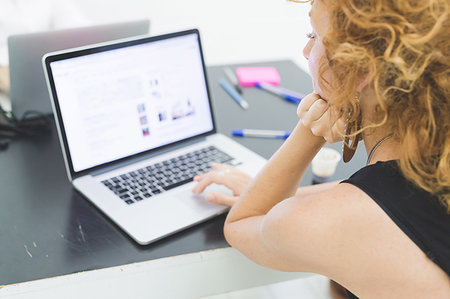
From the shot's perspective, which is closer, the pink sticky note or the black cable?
the black cable

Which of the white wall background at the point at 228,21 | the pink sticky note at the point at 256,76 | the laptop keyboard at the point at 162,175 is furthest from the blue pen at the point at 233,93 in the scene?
the white wall background at the point at 228,21

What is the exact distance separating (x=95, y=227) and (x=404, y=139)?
0.60 m

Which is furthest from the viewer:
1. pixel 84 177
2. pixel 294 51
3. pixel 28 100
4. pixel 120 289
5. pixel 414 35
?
pixel 294 51

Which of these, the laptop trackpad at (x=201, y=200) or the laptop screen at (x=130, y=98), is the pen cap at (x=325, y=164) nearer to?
the laptop trackpad at (x=201, y=200)

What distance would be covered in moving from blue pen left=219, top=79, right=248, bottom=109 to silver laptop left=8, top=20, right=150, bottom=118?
36 cm

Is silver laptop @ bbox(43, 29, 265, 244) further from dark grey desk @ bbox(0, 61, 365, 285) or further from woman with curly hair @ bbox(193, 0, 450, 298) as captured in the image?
woman with curly hair @ bbox(193, 0, 450, 298)

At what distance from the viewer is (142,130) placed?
3.89 ft

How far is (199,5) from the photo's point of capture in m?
3.29

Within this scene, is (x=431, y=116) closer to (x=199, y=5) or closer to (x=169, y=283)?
(x=169, y=283)

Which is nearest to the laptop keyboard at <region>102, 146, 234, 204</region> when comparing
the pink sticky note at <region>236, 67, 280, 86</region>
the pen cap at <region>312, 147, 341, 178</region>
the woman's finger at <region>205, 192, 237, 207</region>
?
the woman's finger at <region>205, 192, 237, 207</region>

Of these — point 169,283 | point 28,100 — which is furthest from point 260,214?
point 28,100

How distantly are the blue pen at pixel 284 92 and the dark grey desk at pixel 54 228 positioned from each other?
0.28 meters

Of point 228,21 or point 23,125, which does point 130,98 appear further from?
point 228,21

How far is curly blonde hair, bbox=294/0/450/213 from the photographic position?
621 millimetres
